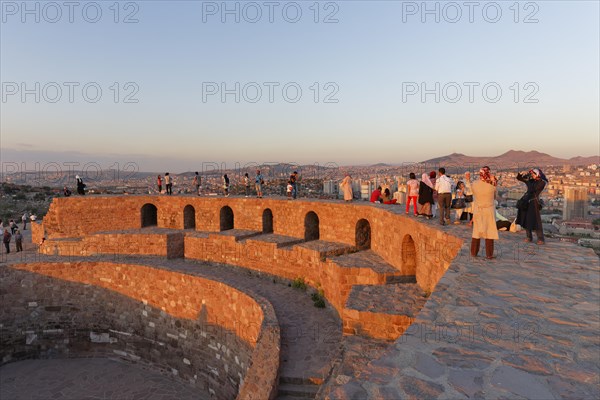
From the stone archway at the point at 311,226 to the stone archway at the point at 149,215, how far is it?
9.50 metres

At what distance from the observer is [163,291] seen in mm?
12234

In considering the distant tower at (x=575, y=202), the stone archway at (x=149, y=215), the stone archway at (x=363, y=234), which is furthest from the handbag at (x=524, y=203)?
the distant tower at (x=575, y=202)

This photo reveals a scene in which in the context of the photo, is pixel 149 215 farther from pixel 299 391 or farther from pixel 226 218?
pixel 299 391

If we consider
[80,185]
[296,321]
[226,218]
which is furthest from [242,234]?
[80,185]

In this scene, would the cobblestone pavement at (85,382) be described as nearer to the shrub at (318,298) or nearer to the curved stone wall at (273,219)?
the shrub at (318,298)

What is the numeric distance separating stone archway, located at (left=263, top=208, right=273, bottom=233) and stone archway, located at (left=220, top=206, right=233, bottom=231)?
95.4 inches

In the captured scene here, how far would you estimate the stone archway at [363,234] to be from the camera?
13.3m

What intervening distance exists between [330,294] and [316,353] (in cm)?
309

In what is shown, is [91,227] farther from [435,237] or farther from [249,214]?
[435,237]

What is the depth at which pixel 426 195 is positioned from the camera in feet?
30.9

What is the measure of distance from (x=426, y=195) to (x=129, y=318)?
431 inches

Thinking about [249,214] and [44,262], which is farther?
[249,214]

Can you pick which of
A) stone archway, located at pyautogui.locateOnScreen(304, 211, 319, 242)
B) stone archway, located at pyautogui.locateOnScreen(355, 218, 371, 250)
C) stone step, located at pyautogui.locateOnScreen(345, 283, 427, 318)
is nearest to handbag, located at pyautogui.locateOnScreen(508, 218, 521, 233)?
stone step, located at pyautogui.locateOnScreen(345, 283, 427, 318)

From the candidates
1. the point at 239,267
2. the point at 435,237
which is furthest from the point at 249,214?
the point at 435,237
